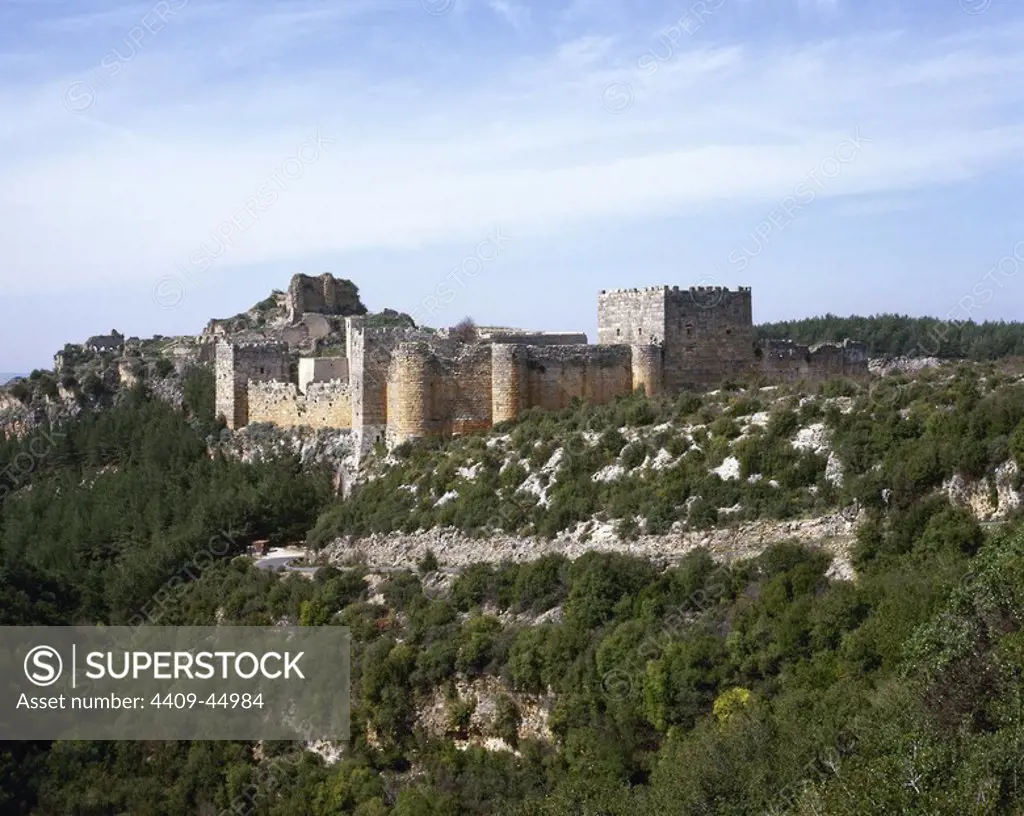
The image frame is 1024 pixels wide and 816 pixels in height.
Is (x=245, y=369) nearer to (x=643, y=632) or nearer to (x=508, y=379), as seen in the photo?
(x=508, y=379)

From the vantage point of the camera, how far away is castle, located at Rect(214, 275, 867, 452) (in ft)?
106

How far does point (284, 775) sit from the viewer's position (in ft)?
85.4

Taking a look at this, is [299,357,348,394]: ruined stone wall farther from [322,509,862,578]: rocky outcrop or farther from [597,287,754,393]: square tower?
[597,287,754,393]: square tower

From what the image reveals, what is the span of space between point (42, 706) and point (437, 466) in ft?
28.0

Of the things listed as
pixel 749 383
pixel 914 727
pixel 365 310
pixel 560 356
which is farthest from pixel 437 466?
pixel 365 310

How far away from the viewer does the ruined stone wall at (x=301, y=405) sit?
35.9 metres

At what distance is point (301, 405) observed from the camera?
1468 inches

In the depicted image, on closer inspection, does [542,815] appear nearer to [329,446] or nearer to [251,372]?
[329,446]

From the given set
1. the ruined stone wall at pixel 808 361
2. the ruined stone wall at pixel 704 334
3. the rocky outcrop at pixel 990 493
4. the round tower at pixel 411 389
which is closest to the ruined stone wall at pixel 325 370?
the round tower at pixel 411 389

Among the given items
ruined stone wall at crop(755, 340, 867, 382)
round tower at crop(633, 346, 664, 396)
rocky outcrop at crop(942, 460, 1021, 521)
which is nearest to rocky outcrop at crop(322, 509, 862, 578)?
rocky outcrop at crop(942, 460, 1021, 521)

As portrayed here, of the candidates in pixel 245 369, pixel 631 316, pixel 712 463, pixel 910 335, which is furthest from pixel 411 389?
pixel 910 335

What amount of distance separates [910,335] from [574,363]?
34.0 metres

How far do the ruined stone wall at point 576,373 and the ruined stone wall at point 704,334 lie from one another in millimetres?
921

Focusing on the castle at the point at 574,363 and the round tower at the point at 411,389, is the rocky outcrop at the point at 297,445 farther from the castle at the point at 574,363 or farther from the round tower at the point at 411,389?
the round tower at the point at 411,389
